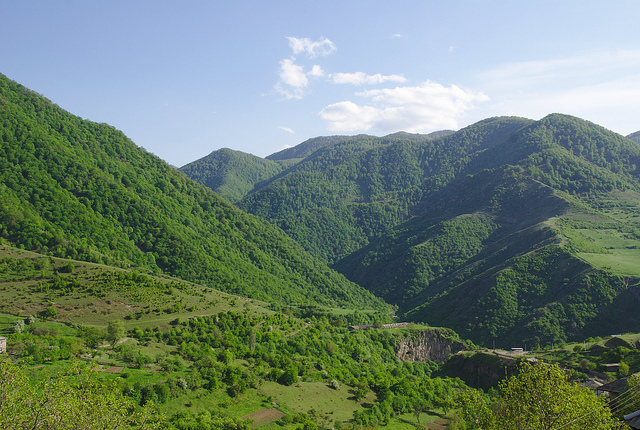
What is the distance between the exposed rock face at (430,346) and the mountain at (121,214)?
41.0 m

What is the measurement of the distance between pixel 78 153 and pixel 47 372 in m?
106

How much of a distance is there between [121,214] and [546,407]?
11684cm

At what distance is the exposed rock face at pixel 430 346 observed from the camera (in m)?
110

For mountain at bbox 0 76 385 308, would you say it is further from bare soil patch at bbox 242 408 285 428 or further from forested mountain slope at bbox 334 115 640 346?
bare soil patch at bbox 242 408 285 428

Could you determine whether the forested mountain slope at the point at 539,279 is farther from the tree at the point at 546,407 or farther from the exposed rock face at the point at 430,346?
the tree at the point at 546,407

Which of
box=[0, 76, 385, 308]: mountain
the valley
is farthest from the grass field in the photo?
box=[0, 76, 385, 308]: mountain

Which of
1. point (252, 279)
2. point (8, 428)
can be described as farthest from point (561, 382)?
point (252, 279)

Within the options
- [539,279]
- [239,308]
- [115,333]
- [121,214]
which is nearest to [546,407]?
[115,333]

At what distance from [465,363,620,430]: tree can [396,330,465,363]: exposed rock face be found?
78.3m

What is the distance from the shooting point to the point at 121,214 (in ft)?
403

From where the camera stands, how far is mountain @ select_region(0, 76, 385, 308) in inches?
4089

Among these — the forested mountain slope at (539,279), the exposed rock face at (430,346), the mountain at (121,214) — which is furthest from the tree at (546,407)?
the forested mountain slope at (539,279)

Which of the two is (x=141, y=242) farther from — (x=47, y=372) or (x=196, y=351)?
(x=47, y=372)

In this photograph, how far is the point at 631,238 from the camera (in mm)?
158000
